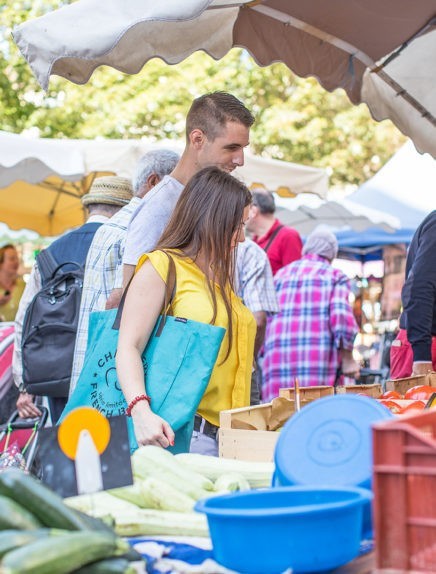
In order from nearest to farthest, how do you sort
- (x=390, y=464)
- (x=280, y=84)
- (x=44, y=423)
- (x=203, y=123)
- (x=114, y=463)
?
(x=390, y=464) < (x=114, y=463) < (x=203, y=123) < (x=44, y=423) < (x=280, y=84)

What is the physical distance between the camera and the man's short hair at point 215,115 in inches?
130

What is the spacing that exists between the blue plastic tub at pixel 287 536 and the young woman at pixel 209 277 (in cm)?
126

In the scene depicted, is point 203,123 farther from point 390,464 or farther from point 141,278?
point 390,464

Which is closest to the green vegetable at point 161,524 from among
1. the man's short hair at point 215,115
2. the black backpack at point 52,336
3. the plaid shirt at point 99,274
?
the man's short hair at point 215,115

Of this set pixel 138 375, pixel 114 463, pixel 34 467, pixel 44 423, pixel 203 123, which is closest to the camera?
pixel 114 463

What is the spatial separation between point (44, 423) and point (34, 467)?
2.95 m

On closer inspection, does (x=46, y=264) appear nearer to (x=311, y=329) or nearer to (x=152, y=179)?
(x=152, y=179)

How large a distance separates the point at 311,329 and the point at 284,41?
2623mm

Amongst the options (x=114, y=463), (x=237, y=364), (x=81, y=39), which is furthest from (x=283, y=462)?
(x=81, y=39)

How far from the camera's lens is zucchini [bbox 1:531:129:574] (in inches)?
55.3

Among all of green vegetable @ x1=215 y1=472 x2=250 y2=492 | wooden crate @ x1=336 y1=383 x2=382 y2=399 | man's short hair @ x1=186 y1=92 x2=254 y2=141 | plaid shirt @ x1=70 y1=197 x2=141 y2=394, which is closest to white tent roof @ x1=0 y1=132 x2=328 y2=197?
plaid shirt @ x1=70 y1=197 x2=141 y2=394

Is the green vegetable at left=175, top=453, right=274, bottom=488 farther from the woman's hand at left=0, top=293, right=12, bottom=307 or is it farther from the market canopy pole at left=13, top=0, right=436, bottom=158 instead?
the woman's hand at left=0, top=293, right=12, bottom=307

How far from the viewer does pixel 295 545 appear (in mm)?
1492

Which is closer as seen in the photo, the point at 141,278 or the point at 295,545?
the point at 295,545
